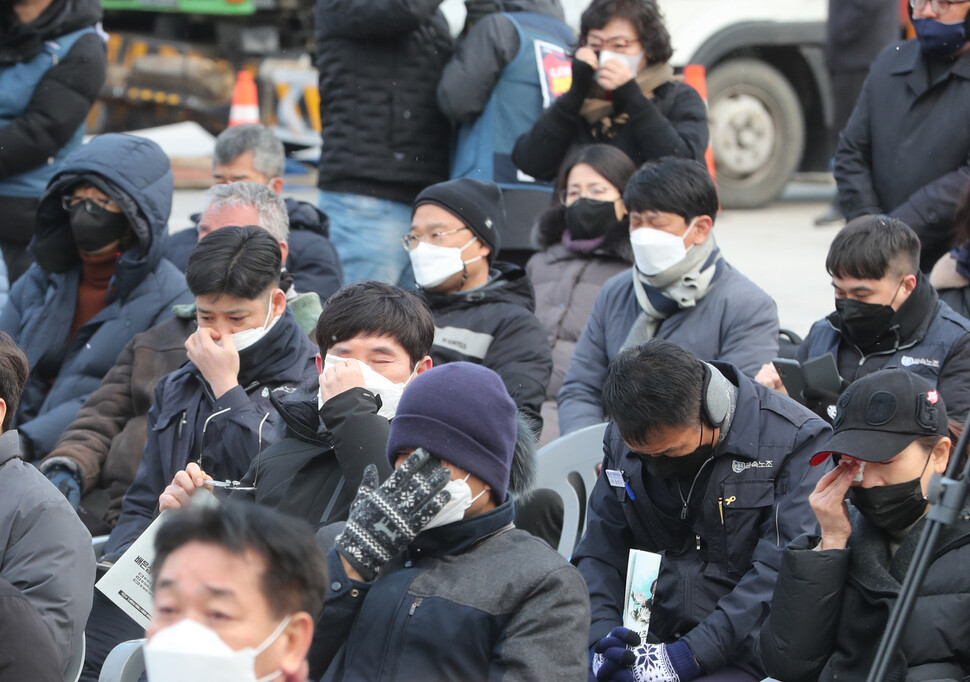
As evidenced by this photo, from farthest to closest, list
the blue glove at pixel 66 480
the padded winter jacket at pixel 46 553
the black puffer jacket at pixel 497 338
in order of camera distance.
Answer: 1. the black puffer jacket at pixel 497 338
2. the blue glove at pixel 66 480
3. the padded winter jacket at pixel 46 553

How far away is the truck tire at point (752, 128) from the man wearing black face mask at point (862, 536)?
26.8 ft

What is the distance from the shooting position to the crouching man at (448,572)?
276 cm

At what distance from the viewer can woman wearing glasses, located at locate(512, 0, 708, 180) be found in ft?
19.1

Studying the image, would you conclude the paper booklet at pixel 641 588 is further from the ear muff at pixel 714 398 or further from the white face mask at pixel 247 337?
the white face mask at pixel 247 337

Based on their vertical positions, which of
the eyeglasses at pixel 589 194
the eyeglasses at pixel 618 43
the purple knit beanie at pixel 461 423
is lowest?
the eyeglasses at pixel 589 194

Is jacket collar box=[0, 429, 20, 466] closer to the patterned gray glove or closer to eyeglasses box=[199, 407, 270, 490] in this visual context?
eyeglasses box=[199, 407, 270, 490]

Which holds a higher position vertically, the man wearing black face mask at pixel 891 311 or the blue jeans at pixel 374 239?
the man wearing black face mask at pixel 891 311

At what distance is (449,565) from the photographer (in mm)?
2861

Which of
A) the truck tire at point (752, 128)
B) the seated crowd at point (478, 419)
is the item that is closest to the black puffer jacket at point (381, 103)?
the seated crowd at point (478, 419)

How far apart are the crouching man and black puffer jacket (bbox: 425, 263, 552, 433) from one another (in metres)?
1.88

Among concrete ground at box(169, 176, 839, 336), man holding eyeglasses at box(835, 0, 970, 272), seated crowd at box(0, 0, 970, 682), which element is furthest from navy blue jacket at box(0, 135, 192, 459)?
concrete ground at box(169, 176, 839, 336)

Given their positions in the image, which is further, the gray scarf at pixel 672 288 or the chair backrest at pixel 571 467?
the gray scarf at pixel 672 288

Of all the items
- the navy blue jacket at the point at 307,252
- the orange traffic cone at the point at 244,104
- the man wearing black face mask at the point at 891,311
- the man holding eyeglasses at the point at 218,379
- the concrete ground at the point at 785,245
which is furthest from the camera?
the orange traffic cone at the point at 244,104

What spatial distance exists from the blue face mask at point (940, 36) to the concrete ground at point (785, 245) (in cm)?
261
